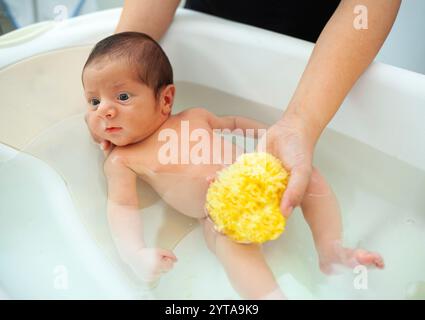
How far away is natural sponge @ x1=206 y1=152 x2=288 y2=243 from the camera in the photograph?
2.50 feet

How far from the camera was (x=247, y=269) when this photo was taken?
2.70 ft

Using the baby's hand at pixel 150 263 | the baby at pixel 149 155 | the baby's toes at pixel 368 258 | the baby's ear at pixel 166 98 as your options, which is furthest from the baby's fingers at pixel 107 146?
the baby's toes at pixel 368 258

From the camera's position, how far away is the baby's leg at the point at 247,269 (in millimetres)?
799

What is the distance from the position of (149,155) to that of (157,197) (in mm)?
91

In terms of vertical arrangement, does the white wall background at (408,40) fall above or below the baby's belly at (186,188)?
above

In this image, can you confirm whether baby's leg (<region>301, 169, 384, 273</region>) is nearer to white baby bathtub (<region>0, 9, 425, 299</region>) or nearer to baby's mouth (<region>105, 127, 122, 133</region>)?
white baby bathtub (<region>0, 9, 425, 299</region>)

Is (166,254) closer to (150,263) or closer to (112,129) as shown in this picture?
(150,263)

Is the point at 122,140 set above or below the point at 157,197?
above

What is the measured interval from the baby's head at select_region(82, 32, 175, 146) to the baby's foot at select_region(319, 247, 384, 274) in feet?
1.36

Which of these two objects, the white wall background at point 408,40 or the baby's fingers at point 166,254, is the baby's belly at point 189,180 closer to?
the baby's fingers at point 166,254

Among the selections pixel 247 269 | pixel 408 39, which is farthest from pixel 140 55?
pixel 408 39

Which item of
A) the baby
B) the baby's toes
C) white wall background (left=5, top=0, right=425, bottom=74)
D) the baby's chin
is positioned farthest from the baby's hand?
white wall background (left=5, top=0, right=425, bottom=74)

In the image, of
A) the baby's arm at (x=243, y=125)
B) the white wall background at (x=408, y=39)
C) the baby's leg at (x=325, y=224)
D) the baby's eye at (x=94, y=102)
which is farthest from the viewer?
the white wall background at (x=408, y=39)

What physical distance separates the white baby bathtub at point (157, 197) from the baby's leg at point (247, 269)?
1.8 inches
